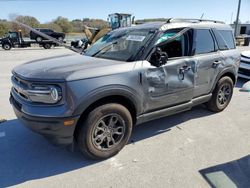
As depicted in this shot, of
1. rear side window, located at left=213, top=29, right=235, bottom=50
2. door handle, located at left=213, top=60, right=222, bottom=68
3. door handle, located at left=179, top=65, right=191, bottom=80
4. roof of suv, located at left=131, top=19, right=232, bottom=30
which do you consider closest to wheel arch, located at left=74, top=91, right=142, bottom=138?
door handle, located at left=179, top=65, right=191, bottom=80

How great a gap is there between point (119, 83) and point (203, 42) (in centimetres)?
218

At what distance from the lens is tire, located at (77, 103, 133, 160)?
3.03m

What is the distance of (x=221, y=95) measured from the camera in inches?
198

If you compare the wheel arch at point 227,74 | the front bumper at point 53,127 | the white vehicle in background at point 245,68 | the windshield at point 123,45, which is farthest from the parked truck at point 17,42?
the front bumper at point 53,127

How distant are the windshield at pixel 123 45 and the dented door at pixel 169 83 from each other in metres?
0.35

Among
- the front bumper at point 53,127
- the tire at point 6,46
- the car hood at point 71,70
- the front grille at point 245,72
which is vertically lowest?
the tire at point 6,46

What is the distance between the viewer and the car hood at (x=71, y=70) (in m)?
2.82

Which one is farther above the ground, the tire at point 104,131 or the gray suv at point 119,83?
the gray suv at point 119,83

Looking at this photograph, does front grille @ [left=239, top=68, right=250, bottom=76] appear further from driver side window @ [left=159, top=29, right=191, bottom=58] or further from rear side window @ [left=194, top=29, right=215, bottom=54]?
driver side window @ [left=159, top=29, right=191, bottom=58]

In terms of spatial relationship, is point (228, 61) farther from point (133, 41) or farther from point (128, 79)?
point (128, 79)

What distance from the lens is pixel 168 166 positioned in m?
3.10

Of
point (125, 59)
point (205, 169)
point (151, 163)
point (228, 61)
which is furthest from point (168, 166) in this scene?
point (228, 61)

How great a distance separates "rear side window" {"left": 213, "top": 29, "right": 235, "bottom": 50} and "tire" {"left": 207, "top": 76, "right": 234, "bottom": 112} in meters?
0.67

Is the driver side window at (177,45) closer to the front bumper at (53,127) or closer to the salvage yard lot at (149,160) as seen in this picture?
the salvage yard lot at (149,160)
